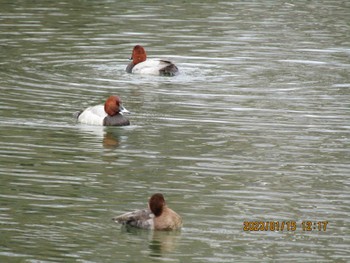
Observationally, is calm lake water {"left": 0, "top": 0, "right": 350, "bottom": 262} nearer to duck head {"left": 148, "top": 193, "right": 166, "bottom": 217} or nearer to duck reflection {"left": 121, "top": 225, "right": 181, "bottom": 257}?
duck reflection {"left": 121, "top": 225, "right": 181, "bottom": 257}

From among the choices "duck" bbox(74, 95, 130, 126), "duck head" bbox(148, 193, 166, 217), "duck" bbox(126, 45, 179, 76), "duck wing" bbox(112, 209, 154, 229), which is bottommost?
"duck" bbox(126, 45, 179, 76)

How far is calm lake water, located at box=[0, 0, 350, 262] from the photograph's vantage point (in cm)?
1254

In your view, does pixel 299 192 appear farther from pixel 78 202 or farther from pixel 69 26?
pixel 69 26

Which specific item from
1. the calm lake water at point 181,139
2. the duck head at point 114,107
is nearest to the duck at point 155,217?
the calm lake water at point 181,139

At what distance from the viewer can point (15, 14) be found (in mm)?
32250

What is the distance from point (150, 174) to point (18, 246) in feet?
11.3

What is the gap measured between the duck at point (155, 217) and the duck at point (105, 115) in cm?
606

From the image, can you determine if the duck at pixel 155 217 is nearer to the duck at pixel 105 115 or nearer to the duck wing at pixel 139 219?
the duck wing at pixel 139 219

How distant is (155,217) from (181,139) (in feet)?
15.9

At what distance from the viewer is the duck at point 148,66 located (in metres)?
23.5
